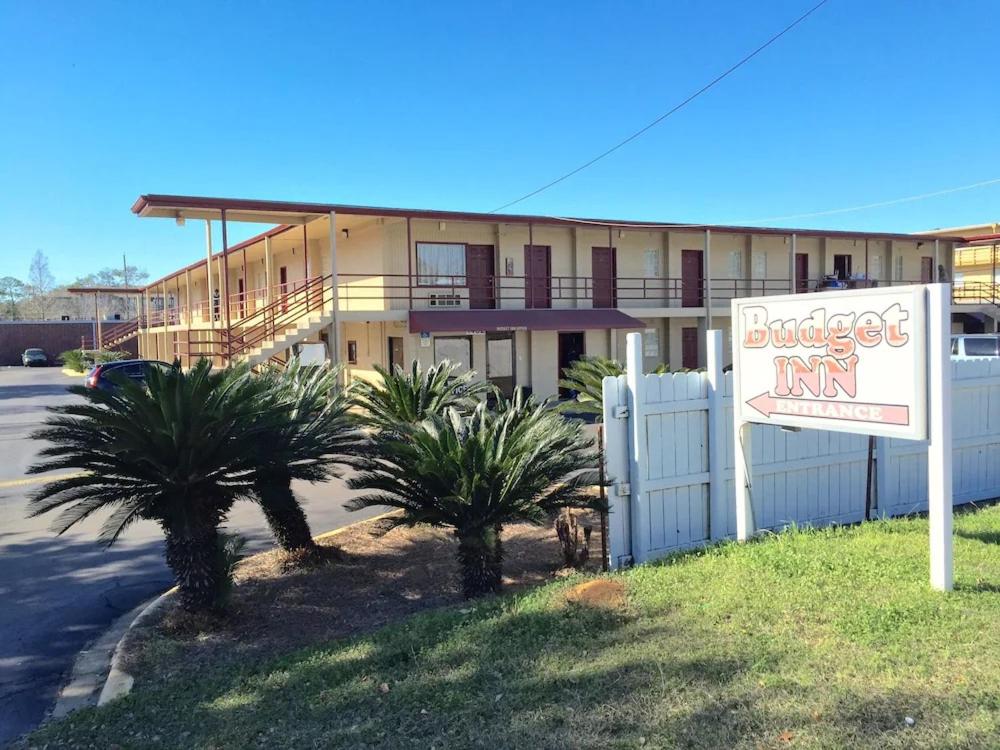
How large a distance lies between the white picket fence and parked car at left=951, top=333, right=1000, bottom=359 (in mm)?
15220

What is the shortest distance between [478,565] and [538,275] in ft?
59.6

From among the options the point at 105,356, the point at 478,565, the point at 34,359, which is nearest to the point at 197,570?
the point at 478,565

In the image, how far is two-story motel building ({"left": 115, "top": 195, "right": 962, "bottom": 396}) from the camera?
19.9 meters

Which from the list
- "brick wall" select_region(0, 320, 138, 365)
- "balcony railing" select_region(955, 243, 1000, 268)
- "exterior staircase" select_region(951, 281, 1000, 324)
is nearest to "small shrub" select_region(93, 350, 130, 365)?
"brick wall" select_region(0, 320, 138, 365)

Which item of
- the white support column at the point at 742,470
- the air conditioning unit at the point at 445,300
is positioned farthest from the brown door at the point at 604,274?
the white support column at the point at 742,470

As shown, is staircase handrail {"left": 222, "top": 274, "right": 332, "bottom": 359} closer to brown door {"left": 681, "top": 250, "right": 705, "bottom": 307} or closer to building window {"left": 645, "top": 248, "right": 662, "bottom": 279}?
building window {"left": 645, "top": 248, "right": 662, "bottom": 279}

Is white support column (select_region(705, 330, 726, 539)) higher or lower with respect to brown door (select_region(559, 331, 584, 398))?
lower

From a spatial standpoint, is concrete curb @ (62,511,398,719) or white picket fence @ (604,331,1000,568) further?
white picket fence @ (604,331,1000,568)

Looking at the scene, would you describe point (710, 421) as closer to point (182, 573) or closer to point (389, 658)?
point (389, 658)

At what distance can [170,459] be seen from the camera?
20.4ft

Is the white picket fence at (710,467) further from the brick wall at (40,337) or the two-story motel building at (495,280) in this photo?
the brick wall at (40,337)

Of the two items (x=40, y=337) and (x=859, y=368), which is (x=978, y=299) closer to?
(x=859, y=368)

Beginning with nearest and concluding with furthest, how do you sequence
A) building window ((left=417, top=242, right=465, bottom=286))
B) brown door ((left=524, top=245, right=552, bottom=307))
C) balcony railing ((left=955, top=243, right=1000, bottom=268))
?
building window ((left=417, top=242, right=465, bottom=286)) < brown door ((left=524, top=245, right=552, bottom=307)) < balcony railing ((left=955, top=243, right=1000, bottom=268))

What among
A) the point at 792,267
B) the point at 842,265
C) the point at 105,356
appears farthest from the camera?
the point at 105,356
